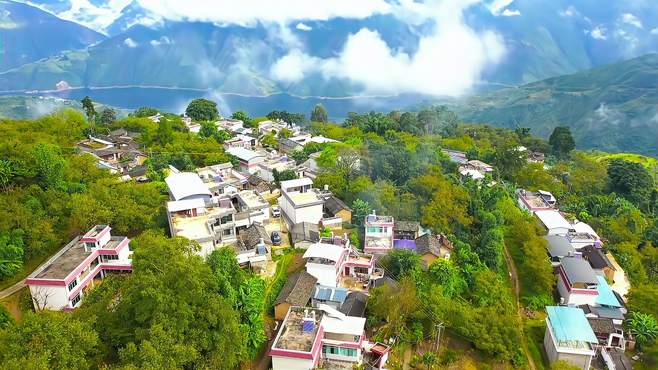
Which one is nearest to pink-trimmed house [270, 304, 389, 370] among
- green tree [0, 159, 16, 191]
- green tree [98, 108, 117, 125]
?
green tree [0, 159, 16, 191]

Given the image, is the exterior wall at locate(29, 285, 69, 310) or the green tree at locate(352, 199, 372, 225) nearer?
the exterior wall at locate(29, 285, 69, 310)

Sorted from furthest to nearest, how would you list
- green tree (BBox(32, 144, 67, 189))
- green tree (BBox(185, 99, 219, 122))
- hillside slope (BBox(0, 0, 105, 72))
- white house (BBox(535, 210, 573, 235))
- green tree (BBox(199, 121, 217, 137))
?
hillside slope (BBox(0, 0, 105, 72)) < green tree (BBox(185, 99, 219, 122)) < green tree (BBox(199, 121, 217, 137)) < white house (BBox(535, 210, 573, 235)) < green tree (BBox(32, 144, 67, 189))

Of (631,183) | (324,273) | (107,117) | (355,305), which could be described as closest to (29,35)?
(107,117)

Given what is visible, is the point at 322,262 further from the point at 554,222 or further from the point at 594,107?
the point at 594,107

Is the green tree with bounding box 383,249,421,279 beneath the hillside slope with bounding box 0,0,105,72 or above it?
beneath

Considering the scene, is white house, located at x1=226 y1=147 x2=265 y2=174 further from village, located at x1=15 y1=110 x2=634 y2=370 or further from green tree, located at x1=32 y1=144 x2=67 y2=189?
green tree, located at x1=32 y1=144 x2=67 y2=189

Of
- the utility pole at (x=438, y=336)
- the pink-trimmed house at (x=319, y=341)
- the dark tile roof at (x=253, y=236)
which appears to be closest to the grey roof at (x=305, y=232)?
the dark tile roof at (x=253, y=236)

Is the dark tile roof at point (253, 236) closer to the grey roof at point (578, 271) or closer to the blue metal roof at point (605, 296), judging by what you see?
the grey roof at point (578, 271)
